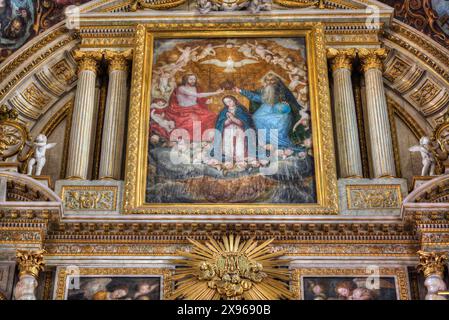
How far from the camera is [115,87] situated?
18922 millimetres

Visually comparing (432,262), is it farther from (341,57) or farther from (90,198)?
(90,198)

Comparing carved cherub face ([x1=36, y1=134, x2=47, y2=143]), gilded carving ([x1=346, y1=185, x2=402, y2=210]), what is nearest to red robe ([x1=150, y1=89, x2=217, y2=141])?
carved cherub face ([x1=36, y1=134, x2=47, y2=143])

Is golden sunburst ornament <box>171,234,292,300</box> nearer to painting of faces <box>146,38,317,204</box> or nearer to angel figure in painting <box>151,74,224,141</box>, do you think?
painting of faces <box>146,38,317,204</box>

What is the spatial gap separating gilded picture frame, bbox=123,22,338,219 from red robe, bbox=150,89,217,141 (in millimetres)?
330

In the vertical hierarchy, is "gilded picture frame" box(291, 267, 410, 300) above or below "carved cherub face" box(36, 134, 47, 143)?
below

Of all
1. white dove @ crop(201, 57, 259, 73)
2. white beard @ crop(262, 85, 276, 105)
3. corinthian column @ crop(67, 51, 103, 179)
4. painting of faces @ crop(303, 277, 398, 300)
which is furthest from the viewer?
white dove @ crop(201, 57, 259, 73)

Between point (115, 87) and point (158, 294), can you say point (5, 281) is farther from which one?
point (115, 87)

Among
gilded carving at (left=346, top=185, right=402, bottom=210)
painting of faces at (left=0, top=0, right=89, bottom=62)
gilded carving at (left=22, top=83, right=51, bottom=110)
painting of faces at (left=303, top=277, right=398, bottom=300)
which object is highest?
painting of faces at (left=0, top=0, right=89, bottom=62)

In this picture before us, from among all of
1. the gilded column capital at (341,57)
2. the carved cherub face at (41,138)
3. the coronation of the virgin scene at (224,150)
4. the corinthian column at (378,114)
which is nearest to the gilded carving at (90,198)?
the coronation of the virgin scene at (224,150)

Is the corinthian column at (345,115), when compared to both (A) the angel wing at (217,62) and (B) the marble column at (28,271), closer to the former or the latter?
(A) the angel wing at (217,62)

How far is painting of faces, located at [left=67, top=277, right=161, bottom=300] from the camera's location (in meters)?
16.4

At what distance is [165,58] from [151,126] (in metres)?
1.56

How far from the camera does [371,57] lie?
1911 centimetres
